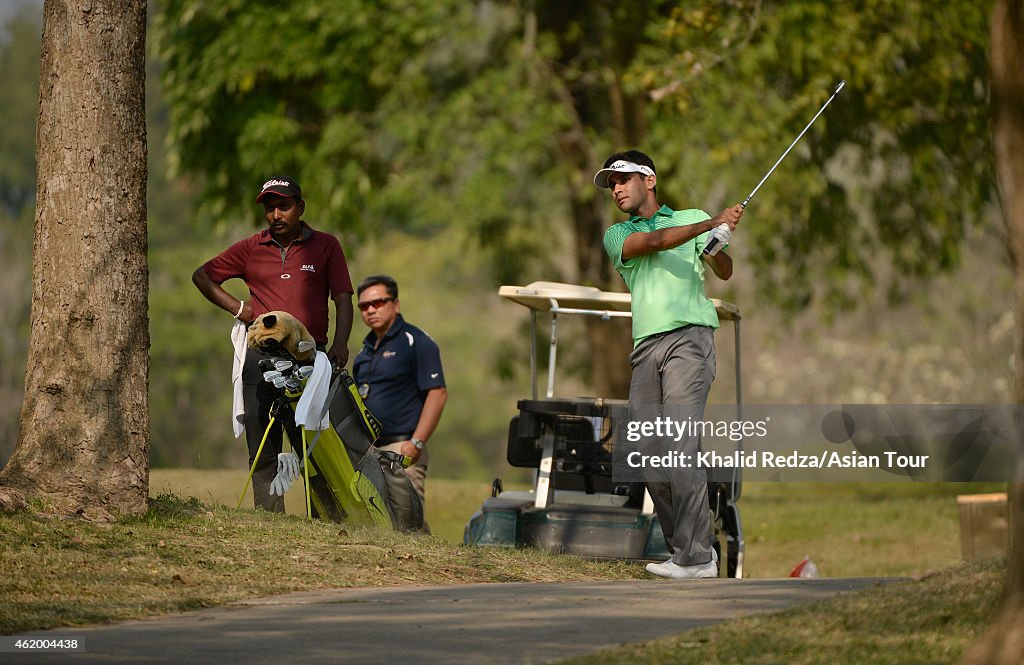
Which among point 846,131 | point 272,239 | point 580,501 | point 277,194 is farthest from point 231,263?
point 846,131

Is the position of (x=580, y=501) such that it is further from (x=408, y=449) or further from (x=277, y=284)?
(x=277, y=284)

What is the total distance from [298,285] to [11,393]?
3386 cm

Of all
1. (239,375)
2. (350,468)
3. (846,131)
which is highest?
(846,131)

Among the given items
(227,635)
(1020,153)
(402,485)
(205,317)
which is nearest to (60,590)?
(227,635)

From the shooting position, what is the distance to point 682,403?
7.65m

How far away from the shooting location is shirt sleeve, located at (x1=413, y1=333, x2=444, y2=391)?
33.5ft

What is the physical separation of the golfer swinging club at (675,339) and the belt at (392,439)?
2.61 metres

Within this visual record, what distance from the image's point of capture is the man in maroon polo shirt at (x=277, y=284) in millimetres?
9055

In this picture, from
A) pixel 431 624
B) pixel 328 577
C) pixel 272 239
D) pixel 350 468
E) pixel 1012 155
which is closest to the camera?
pixel 1012 155

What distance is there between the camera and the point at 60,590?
20.5 feet

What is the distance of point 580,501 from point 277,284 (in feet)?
7.78

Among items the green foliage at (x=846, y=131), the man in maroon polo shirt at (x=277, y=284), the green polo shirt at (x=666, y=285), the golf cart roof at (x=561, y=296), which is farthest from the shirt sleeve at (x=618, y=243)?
the green foliage at (x=846, y=131)

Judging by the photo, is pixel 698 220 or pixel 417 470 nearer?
pixel 698 220

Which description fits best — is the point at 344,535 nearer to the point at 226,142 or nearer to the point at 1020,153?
the point at 1020,153
